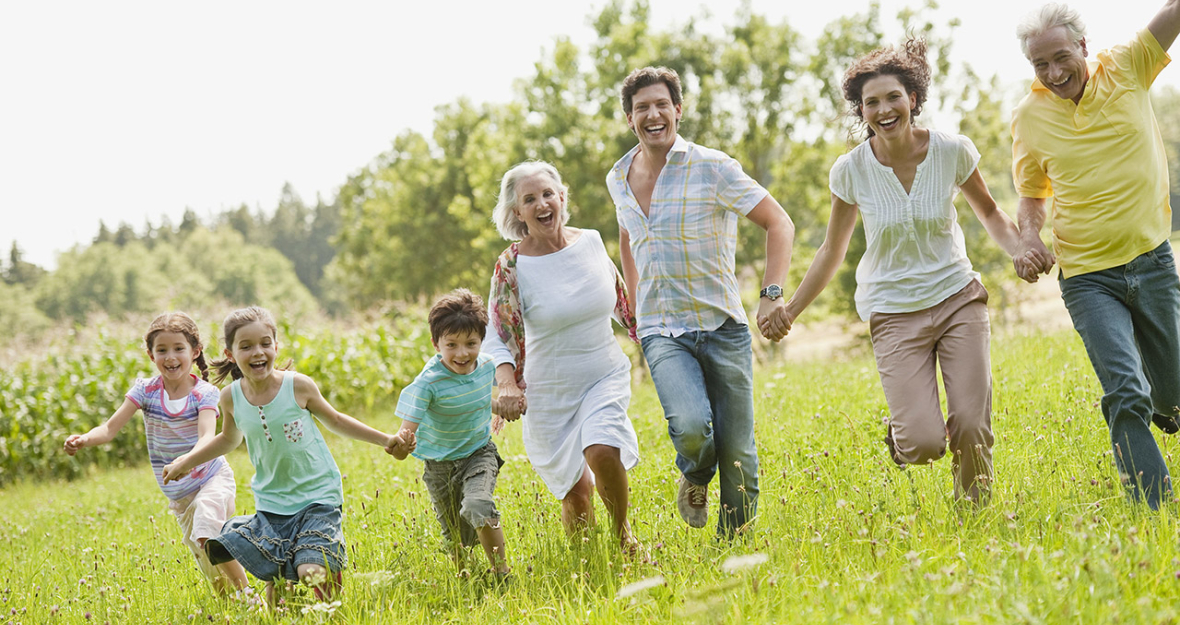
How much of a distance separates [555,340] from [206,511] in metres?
2.32

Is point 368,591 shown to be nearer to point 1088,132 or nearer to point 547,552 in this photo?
point 547,552

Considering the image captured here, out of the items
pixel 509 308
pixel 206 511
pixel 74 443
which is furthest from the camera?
pixel 74 443

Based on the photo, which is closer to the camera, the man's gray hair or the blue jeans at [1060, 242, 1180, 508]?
the blue jeans at [1060, 242, 1180, 508]

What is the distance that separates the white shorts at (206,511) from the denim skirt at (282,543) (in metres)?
0.60

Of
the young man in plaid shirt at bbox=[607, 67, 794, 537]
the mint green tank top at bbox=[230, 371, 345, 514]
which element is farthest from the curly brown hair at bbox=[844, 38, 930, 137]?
the mint green tank top at bbox=[230, 371, 345, 514]

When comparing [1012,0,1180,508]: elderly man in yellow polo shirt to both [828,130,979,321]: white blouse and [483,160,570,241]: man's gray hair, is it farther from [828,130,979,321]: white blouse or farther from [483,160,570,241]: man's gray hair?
[483,160,570,241]: man's gray hair

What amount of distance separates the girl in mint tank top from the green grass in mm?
275

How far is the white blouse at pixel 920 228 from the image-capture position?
4.39m

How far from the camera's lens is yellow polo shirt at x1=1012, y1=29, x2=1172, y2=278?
4.13 metres

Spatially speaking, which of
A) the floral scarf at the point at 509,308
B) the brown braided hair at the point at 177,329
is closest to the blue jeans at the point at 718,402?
the floral scarf at the point at 509,308

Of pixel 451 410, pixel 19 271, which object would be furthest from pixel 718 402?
pixel 19 271

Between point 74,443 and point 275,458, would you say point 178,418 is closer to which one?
point 74,443

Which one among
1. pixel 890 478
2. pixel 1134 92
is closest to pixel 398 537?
pixel 890 478

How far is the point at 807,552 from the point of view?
12.4 feet
